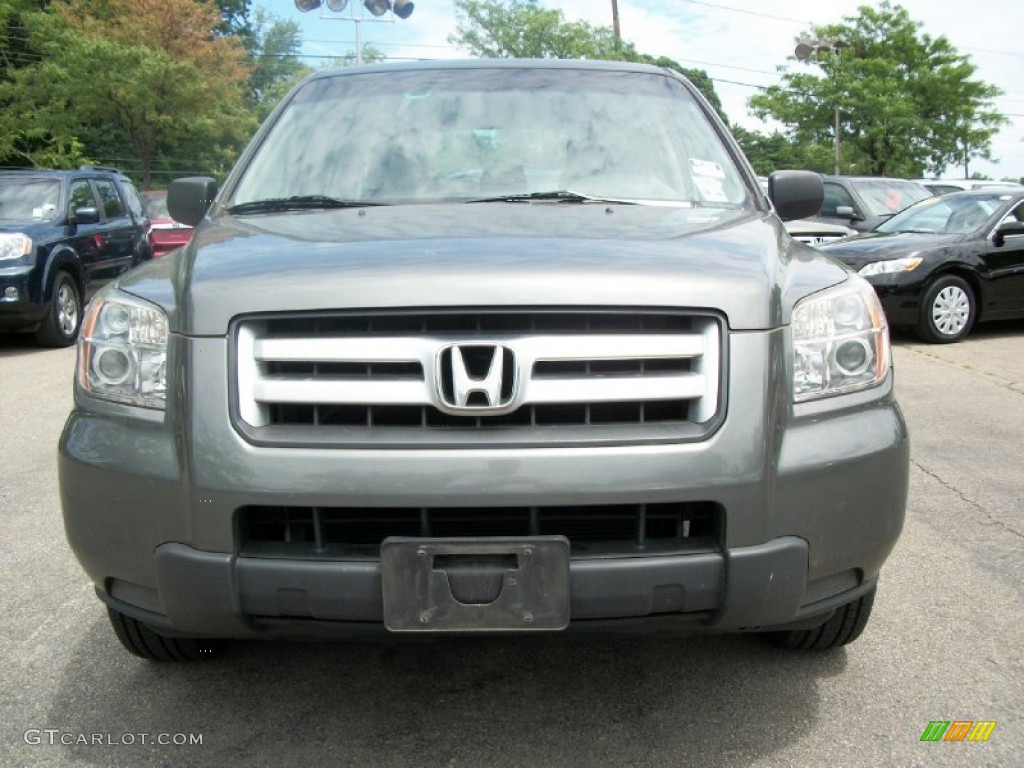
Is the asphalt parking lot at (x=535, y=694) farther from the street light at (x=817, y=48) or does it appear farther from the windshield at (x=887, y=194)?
the street light at (x=817, y=48)

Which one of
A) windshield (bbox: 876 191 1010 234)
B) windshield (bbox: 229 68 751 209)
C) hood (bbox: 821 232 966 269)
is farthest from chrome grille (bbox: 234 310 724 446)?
windshield (bbox: 876 191 1010 234)

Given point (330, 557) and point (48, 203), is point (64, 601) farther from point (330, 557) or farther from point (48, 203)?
point (48, 203)

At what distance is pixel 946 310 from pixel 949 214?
1362mm

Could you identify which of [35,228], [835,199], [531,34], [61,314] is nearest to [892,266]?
[835,199]

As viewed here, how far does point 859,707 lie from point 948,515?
6.45 feet

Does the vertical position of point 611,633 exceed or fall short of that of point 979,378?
it exceeds it

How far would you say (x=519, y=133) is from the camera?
338cm

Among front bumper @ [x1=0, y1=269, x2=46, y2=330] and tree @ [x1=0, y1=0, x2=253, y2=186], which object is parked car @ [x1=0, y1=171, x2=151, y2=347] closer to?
front bumper @ [x1=0, y1=269, x2=46, y2=330]

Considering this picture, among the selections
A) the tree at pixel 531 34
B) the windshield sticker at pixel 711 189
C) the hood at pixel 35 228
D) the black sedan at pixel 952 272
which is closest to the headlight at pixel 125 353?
the windshield sticker at pixel 711 189

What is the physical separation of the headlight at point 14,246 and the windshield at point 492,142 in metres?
6.86

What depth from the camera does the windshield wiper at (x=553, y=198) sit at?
302 cm

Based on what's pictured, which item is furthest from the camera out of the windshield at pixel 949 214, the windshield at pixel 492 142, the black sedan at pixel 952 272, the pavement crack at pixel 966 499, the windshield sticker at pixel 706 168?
the windshield at pixel 949 214

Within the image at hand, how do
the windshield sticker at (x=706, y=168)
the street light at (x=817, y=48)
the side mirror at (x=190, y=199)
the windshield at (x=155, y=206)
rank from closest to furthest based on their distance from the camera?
the windshield sticker at (x=706, y=168) < the side mirror at (x=190, y=199) < the windshield at (x=155, y=206) < the street light at (x=817, y=48)

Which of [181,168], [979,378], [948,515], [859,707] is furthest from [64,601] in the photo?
[181,168]
